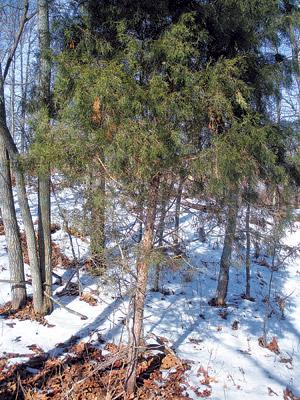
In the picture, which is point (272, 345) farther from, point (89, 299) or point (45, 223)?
point (45, 223)

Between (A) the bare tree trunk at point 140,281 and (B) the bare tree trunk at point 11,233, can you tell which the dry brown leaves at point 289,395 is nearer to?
(A) the bare tree trunk at point 140,281

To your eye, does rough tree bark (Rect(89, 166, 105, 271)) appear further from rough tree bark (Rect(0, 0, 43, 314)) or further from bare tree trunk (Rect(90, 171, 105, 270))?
rough tree bark (Rect(0, 0, 43, 314))

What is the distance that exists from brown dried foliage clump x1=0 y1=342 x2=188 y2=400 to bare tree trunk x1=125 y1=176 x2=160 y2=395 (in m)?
0.13

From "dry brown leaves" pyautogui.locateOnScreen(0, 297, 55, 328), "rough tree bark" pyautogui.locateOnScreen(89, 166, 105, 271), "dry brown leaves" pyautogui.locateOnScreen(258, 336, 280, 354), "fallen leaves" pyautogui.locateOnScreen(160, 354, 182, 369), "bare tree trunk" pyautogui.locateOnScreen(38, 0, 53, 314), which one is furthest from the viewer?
"dry brown leaves" pyautogui.locateOnScreen(258, 336, 280, 354)

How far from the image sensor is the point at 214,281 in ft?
31.0

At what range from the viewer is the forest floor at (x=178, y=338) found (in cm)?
495

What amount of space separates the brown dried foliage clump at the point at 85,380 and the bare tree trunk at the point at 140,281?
13 cm

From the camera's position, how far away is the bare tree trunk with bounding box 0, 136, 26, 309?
6312 mm

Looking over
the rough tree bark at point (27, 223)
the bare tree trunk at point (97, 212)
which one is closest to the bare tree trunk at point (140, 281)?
the bare tree trunk at point (97, 212)

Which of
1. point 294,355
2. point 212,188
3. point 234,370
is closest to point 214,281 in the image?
point 294,355

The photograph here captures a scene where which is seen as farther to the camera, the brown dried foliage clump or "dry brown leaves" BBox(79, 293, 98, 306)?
"dry brown leaves" BBox(79, 293, 98, 306)

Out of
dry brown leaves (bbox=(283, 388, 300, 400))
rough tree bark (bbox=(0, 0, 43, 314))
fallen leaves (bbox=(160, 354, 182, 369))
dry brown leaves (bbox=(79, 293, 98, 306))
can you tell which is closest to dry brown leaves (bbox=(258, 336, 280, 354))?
dry brown leaves (bbox=(283, 388, 300, 400))

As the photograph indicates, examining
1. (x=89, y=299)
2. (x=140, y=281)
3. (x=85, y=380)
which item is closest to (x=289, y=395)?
(x=140, y=281)

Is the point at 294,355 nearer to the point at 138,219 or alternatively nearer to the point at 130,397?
the point at 130,397
